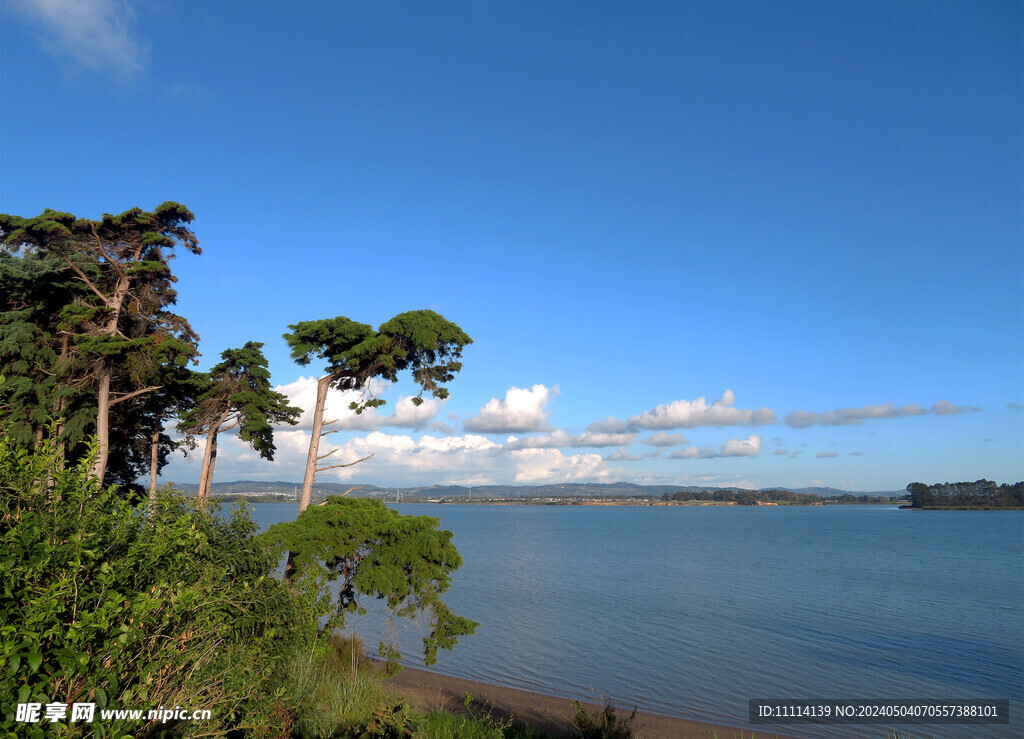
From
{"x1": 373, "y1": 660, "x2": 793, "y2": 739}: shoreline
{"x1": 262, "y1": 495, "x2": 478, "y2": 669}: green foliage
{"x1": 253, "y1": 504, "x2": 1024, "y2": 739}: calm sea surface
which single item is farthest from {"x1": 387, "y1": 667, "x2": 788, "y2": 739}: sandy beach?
{"x1": 262, "y1": 495, "x2": 478, "y2": 669}: green foliage

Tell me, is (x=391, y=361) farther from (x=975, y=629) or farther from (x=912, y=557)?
(x=912, y=557)

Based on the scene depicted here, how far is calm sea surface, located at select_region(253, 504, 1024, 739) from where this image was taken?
76.3ft

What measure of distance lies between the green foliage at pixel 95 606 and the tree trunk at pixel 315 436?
1335cm

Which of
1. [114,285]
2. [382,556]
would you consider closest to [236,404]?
[114,285]

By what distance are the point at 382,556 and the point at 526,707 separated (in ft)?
24.6

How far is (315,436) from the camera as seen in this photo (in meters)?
18.9

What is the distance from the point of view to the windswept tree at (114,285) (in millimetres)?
21031

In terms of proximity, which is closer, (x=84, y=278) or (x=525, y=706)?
(x=525, y=706)

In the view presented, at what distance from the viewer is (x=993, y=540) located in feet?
344

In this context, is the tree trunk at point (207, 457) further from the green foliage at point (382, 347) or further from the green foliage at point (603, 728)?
the green foliage at point (603, 728)

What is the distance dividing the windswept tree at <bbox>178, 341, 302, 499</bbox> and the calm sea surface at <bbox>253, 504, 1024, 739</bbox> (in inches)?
465

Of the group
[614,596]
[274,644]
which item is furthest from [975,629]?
[274,644]

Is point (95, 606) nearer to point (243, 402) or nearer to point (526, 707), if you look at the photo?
point (526, 707)

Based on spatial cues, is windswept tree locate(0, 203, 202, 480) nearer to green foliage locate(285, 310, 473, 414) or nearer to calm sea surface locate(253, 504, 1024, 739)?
green foliage locate(285, 310, 473, 414)
